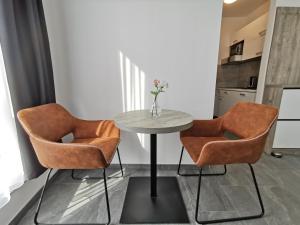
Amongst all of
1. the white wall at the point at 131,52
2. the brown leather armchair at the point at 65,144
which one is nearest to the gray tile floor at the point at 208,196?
the brown leather armchair at the point at 65,144

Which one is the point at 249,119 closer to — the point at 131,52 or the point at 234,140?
the point at 234,140

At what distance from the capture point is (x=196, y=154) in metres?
1.33

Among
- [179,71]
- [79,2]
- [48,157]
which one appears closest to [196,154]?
[179,71]

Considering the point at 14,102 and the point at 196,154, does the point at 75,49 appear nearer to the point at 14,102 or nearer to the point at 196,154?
the point at 14,102

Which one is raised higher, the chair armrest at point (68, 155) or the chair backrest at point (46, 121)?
the chair backrest at point (46, 121)

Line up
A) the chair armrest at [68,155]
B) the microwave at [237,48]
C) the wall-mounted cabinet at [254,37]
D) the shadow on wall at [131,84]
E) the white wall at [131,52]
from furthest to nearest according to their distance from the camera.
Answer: the microwave at [237,48]
the wall-mounted cabinet at [254,37]
the shadow on wall at [131,84]
the white wall at [131,52]
the chair armrest at [68,155]

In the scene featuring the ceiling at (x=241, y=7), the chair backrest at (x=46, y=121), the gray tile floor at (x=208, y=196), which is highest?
the ceiling at (x=241, y=7)

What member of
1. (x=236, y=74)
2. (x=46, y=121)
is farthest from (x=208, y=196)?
(x=236, y=74)

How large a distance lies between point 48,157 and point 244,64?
443cm

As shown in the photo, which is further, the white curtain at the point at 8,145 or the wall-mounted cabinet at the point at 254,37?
the wall-mounted cabinet at the point at 254,37

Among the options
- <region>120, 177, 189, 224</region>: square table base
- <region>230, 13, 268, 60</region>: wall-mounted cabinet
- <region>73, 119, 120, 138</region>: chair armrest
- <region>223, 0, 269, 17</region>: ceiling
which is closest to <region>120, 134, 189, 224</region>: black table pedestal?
<region>120, 177, 189, 224</region>: square table base

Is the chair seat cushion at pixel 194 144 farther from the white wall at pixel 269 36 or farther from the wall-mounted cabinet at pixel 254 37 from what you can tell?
the wall-mounted cabinet at pixel 254 37

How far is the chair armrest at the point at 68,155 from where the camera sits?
110 centimetres

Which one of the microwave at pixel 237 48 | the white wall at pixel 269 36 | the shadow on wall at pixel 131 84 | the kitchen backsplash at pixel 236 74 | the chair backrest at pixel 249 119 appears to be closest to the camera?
the chair backrest at pixel 249 119
